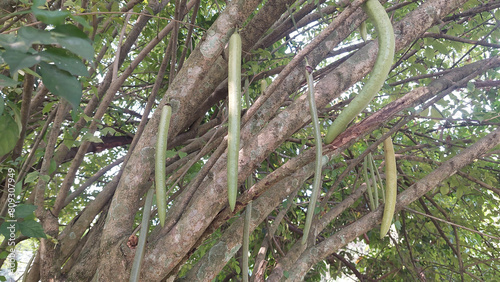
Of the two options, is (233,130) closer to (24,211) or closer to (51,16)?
(51,16)

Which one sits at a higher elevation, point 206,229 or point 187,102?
point 187,102

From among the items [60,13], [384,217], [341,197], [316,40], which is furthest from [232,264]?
[60,13]

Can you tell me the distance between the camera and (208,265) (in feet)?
6.06

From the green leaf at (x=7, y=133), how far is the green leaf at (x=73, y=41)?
1.35 ft

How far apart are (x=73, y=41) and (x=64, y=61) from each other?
0.15ft

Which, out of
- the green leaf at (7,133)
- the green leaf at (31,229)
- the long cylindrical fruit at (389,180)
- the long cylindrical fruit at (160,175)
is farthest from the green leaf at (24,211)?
the long cylindrical fruit at (389,180)

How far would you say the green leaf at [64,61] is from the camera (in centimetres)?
78

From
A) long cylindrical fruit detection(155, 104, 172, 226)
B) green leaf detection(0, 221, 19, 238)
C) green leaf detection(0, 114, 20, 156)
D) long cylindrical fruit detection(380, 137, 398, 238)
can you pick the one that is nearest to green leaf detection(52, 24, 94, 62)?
green leaf detection(0, 114, 20, 156)

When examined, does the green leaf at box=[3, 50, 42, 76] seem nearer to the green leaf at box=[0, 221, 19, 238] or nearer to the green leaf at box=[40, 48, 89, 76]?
the green leaf at box=[40, 48, 89, 76]

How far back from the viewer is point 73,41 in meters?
0.78

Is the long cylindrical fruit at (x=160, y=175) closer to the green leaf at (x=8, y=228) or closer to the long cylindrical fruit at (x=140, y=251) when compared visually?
the long cylindrical fruit at (x=140, y=251)

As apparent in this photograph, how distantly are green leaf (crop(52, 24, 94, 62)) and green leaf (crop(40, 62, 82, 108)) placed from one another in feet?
0.22

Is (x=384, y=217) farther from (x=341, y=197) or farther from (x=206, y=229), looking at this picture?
(x=341, y=197)

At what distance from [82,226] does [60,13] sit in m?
1.63
